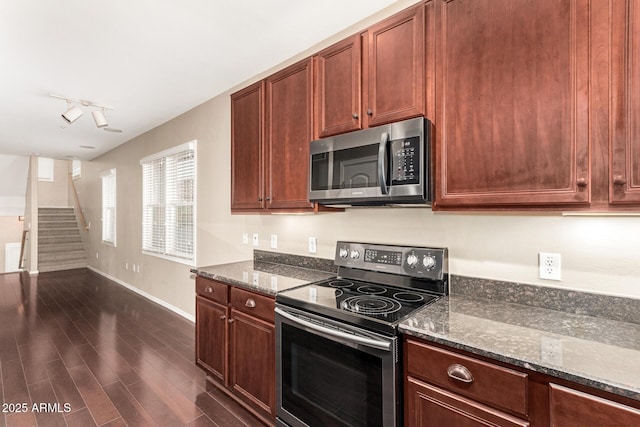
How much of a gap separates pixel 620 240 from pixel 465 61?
1.04m

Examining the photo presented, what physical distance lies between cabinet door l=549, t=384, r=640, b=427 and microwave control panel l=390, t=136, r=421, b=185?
967mm

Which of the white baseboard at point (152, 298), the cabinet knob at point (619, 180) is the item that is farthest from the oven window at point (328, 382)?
the white baseboard at point (152, 298)

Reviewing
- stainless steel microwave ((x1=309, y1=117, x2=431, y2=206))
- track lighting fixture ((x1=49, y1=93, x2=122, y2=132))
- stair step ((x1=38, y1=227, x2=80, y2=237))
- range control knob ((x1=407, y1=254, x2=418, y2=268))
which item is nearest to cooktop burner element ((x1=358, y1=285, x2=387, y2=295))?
range control knob ((x1=407, y1=254, x2=418, y2=268))

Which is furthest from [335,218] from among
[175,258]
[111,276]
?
[111,276]

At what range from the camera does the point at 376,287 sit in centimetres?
199

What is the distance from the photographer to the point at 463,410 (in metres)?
1.20

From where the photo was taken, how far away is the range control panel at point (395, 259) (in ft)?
5.93

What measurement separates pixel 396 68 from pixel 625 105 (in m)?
0.98

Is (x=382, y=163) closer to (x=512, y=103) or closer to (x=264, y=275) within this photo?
(x=512, y=103)

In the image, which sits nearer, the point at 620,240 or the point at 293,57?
the point at 620,240

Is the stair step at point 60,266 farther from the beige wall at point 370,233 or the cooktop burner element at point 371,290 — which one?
the cooktop burner element at point 371,290

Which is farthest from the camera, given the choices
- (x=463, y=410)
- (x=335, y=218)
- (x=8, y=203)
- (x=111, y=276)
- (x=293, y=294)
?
(x=8, y=203)

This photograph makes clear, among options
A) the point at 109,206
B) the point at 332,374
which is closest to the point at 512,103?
the point at 332,374

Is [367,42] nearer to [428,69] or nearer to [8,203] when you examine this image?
[428,69]
